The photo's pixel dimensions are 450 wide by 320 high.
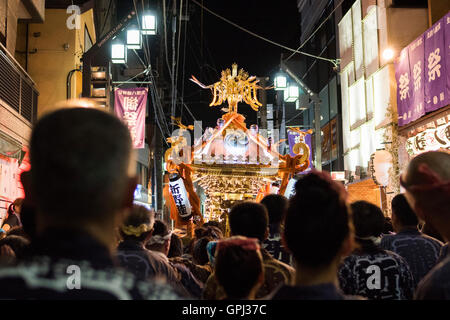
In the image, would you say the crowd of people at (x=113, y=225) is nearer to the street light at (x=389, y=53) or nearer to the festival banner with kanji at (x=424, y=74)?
the festival banner with kanji at (x=424, y=74)

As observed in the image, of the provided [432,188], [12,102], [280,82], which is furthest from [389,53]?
[432,188]

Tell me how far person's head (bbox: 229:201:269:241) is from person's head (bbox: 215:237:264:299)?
1.27 meters

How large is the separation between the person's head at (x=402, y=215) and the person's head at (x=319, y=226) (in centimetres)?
290

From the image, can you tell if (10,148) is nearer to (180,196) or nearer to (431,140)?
(180,196)

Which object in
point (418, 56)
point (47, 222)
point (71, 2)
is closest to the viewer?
point (47, 222)

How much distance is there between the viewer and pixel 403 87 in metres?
14.8

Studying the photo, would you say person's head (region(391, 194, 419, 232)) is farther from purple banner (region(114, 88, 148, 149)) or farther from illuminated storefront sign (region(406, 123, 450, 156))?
purple banner (region(114, 88, 148, 149))

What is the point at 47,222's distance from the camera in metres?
1.57

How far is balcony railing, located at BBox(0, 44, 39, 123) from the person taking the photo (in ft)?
40.6

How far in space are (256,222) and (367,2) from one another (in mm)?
17222

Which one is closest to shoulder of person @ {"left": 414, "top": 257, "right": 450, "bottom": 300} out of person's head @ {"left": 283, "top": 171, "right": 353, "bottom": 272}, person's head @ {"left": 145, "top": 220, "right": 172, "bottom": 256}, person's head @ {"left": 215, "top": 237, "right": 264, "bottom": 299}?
person's head @ {"left": 283, "top": 171, "right": 353, "bottom": 272}

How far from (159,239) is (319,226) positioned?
3.15 m

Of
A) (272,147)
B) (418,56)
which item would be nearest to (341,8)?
(418,56)
